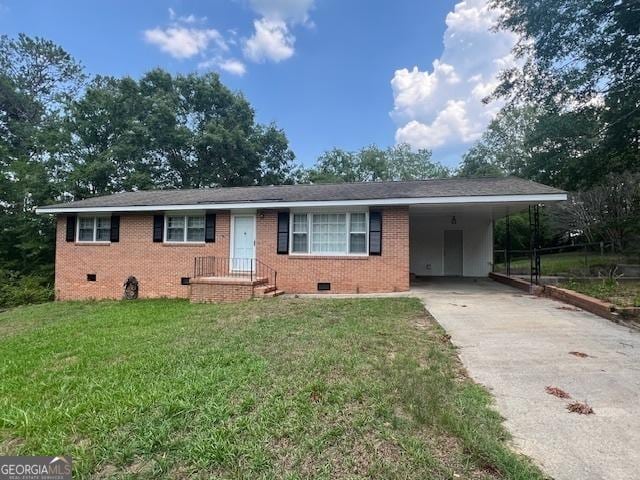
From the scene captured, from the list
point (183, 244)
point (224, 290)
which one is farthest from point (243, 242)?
point (224, 290)

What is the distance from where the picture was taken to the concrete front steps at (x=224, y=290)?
9.55 metres

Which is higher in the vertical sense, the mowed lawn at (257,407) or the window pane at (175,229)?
the window pane at (175,229)

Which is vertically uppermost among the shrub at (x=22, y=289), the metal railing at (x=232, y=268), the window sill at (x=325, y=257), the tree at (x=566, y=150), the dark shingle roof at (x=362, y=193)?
the tree at (x=566, y=150)

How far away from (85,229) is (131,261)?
2.35 meters

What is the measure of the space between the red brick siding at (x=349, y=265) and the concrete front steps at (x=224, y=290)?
1.24m

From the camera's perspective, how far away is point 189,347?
4781mm

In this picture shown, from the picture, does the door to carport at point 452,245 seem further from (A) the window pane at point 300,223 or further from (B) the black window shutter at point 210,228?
(B) the black window shutter at point 210,228

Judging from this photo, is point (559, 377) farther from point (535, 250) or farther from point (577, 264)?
point (577, 264)

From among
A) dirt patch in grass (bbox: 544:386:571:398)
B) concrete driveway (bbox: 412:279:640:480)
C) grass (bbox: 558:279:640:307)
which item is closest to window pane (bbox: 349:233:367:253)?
concrete driveway (bbox: 412:279:640:480)

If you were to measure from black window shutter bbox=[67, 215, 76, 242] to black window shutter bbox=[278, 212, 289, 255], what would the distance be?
25.1 ft

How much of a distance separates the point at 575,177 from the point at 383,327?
45.0 ft

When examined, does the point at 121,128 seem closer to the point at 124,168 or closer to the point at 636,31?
the point at 124,168

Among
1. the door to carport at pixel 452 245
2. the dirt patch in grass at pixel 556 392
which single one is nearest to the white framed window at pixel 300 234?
the door to carport at pixel 452 245

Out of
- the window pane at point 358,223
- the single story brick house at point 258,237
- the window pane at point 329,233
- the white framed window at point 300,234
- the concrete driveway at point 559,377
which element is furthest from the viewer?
the white framed window at point 300,234
